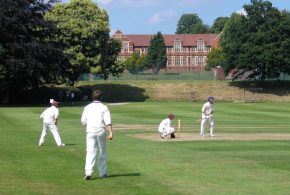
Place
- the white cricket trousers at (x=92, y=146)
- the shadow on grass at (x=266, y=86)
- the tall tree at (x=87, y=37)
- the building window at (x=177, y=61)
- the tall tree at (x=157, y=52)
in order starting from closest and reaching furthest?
1. the white cricket trousers at (x=92, y=146)
2. the tall tree at (x=87, y=37)
3. the shadow on grass at (x=266, y=86)
4. the tall tree at (x=157, y=52)
5. the building window at (x=177, y=61)

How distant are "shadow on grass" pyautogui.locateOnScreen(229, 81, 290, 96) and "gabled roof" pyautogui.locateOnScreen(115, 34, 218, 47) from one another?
2852 inches

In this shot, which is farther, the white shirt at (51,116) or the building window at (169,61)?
the building window at (169,61)

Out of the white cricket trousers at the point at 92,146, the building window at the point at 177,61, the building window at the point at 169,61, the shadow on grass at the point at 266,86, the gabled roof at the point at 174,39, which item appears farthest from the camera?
the building window at the point at 177,61

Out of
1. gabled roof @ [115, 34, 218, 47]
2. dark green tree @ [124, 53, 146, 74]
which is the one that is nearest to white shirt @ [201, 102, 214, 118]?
dark green tree @ [124, 53, 146, 74]

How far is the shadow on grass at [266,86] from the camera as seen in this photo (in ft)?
285

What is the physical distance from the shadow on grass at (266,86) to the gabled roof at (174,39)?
2852 inches

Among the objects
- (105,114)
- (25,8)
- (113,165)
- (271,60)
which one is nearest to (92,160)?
(105,114)

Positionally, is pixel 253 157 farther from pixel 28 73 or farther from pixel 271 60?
pixel 271 60

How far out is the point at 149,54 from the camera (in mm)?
151625

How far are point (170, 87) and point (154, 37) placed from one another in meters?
64.7

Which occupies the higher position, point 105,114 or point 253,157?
point 105,114

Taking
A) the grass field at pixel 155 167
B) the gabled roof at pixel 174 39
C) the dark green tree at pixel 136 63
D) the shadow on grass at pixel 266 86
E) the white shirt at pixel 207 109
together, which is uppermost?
the gabled roof at pixel 174 39

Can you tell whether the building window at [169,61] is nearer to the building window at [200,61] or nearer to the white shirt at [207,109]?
the building window at [200,61]

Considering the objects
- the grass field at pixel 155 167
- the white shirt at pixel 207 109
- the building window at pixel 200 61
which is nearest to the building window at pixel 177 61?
the building window at pixel 200 61
